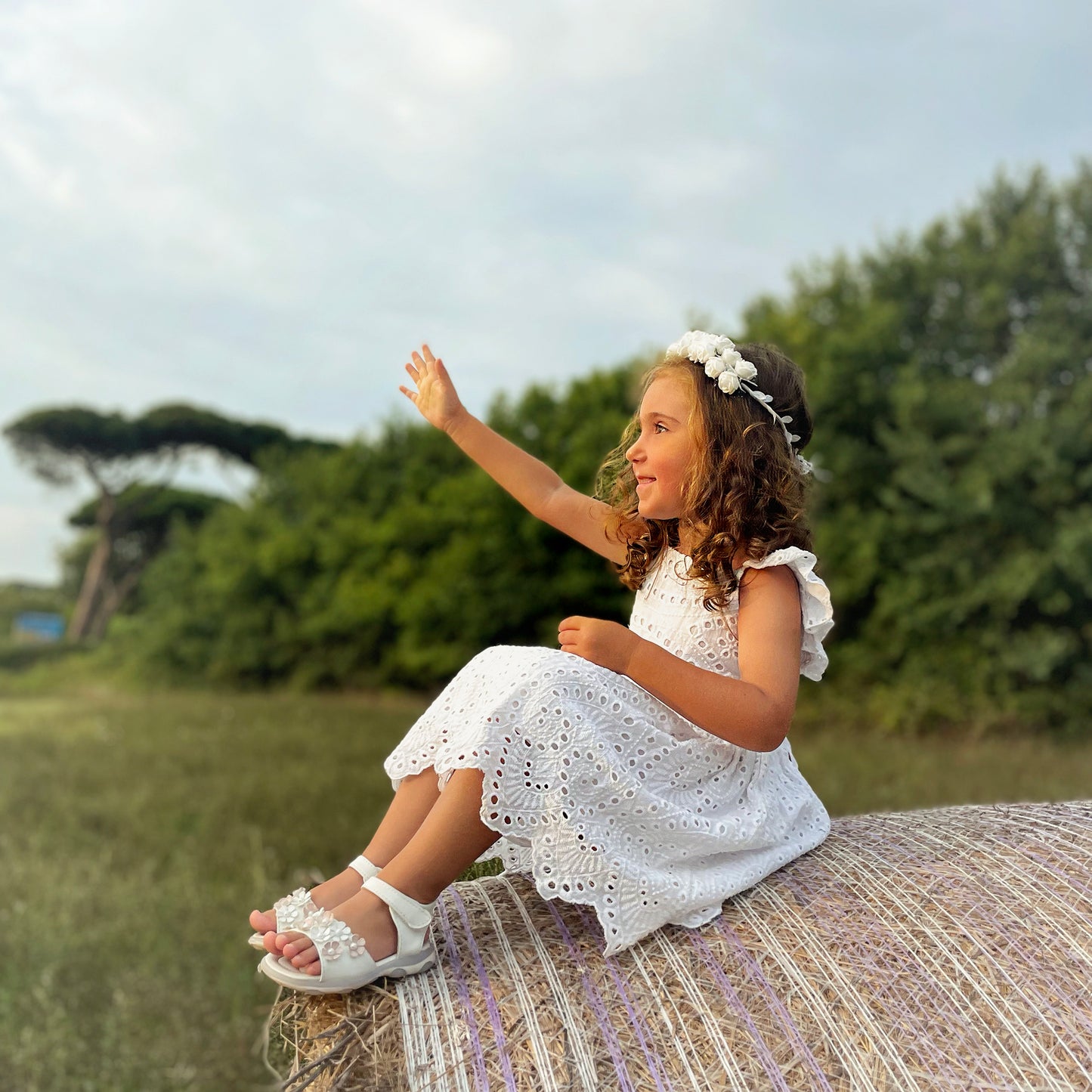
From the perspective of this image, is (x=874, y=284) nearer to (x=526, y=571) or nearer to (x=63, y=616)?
(x=526, y=571)

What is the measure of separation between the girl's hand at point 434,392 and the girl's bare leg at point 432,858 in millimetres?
716

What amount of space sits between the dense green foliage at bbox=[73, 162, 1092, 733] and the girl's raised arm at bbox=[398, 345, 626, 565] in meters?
4.64

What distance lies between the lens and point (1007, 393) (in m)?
6.18

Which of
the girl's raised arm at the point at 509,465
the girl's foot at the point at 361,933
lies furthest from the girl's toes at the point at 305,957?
the girl's raised arm at the point at 509,465

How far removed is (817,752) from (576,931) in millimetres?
4439

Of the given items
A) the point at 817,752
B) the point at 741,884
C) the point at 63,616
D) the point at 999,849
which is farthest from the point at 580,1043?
the point at 63,616

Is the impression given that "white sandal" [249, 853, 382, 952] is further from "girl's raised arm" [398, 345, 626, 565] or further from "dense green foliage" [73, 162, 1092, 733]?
"dense green foliage" [73, 162, 1092, 733]

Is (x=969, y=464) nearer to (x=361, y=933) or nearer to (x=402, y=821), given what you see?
(x=402, y=821)

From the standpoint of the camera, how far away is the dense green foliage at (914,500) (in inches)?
237

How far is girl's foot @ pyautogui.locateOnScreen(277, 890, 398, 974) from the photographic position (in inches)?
47.1

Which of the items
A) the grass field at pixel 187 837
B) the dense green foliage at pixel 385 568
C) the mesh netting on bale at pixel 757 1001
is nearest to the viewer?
the mesh netting on bale at pixel 757 1001

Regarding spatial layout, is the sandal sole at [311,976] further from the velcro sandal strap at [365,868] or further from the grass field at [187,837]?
the grass field at [187,837]

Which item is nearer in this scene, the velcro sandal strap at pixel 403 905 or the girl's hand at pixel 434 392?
the velcro sandal strap at pixel 403 905

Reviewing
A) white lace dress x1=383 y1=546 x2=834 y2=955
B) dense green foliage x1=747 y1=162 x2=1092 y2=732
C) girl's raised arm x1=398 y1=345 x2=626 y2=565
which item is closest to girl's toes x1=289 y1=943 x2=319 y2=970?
white lace dress x1=383 y1=546 x2=834 y2=955
